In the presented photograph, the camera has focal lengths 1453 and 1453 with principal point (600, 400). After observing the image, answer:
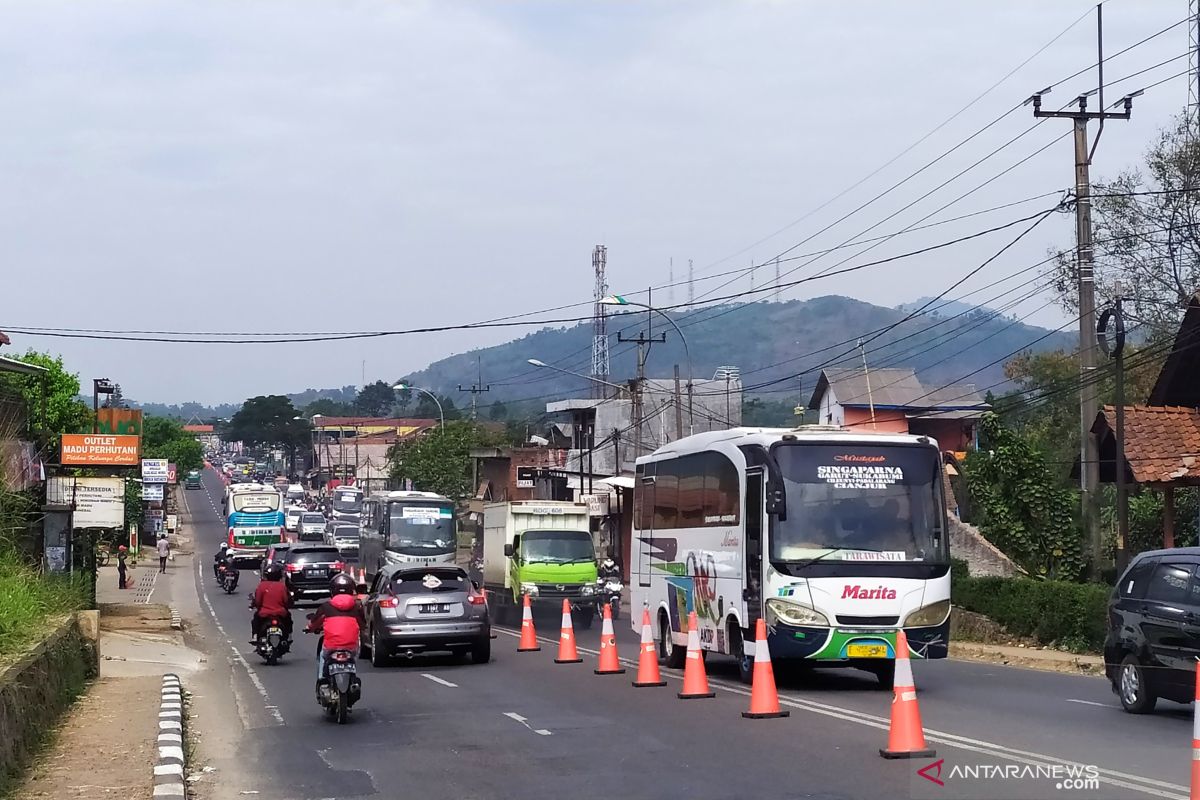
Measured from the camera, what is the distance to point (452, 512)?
142ft

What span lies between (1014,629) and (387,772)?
19303 mm

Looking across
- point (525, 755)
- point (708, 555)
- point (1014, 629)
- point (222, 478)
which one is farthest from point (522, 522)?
point (222, 478)

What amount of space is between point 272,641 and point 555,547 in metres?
13.2

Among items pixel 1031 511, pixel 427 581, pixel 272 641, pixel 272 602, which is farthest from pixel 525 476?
pixel 427 581

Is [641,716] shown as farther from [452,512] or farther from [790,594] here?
[452,512]

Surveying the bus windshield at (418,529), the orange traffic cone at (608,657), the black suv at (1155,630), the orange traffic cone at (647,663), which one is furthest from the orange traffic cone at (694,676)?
the bus windshield at (418,529)

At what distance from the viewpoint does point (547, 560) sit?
36.2m

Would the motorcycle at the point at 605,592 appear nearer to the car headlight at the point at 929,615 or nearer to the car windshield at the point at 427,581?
the car windshield at the point at 427,581

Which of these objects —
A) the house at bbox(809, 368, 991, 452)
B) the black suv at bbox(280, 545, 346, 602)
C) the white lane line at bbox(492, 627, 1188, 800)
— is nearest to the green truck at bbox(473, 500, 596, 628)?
the black suv at bbox(280, 545, 346, 602)

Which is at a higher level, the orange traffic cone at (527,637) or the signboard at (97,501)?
the signboard at (97,501)

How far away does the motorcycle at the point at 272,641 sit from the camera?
23891 millimetres

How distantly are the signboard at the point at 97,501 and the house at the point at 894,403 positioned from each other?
40162mm

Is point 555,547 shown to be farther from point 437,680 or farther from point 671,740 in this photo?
point 671,740

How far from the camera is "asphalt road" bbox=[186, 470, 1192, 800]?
419 inches
